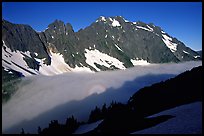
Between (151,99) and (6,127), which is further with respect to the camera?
(6,127)

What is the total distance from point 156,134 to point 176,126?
2.72m

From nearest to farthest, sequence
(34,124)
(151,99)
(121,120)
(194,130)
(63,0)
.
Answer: (194,130) → (63,0) → (121,120) → (151,99) → (34,124)

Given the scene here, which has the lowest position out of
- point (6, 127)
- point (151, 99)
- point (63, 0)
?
point (6, 127)

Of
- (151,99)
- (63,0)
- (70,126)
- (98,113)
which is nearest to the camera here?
(63,0)

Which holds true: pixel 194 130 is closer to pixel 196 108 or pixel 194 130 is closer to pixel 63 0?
pixel 196 108

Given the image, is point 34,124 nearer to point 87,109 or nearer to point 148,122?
point 87,109

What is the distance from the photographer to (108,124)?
2140 inches

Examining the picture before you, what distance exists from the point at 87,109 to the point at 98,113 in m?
76.2

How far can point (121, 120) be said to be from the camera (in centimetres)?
5356

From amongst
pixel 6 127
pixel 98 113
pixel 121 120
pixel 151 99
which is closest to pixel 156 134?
pixel 121 120

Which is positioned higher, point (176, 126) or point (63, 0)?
point (63, 0)

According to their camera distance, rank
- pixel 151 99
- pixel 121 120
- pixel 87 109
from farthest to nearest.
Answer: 1. pixel 87 109
2. pixel 151 99
3. pixel 121 120

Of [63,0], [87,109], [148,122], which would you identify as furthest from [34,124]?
[63,0]

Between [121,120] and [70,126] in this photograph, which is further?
[70,126]
